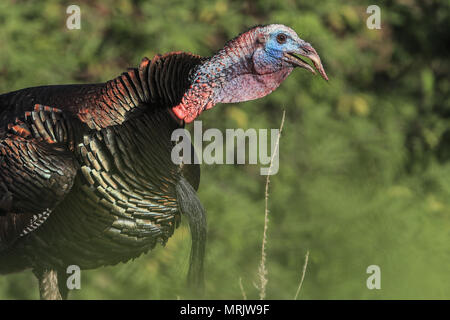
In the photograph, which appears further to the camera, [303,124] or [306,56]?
[303,124]

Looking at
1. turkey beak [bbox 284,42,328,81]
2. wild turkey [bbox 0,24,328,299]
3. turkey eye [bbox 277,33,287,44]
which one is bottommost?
wild turkey [bbox 0,24,328,299]

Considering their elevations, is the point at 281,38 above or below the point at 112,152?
above

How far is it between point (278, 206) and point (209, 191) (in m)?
0.52

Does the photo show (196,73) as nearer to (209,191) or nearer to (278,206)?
(209,191)

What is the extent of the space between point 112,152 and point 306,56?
67cm

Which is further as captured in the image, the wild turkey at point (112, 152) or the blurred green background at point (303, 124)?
the blurred green background at point (303, 124)

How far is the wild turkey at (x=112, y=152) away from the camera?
2125mm

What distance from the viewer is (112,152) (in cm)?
213

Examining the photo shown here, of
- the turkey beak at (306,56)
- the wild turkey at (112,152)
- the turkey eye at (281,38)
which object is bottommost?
the wild turkey at (112,152)

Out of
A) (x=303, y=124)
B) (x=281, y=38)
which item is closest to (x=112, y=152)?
(x=281, y=38)

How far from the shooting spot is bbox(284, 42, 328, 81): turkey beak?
2170 mm

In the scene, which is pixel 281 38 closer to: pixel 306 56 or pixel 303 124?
pixel 306 56

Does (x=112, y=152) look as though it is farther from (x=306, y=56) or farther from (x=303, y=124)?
(x=303, y=124)

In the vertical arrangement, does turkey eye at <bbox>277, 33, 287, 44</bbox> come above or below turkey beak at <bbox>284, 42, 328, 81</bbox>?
above
